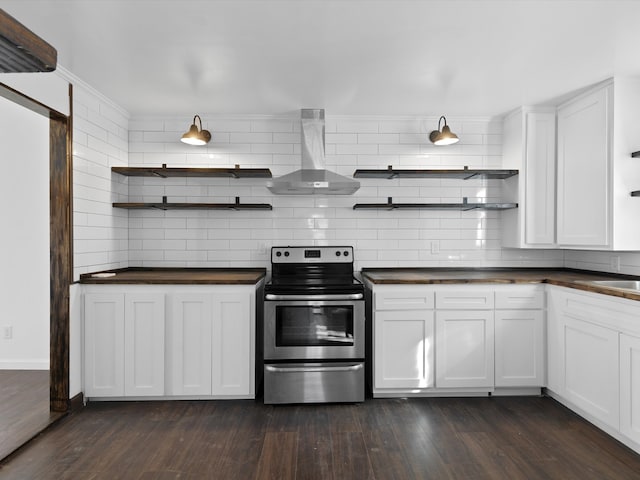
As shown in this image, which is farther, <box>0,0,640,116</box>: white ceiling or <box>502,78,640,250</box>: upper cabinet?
<box>502,78,640,250</box>: upper cabinet

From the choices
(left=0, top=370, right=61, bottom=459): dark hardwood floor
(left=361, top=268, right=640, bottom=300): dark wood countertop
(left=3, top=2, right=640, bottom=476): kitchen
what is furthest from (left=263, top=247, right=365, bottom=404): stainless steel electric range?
(left=0, top=370, right=61, bottom=459): dark hardwood floor

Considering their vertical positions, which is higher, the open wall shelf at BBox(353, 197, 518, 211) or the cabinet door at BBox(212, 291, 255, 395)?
the open wall shelf at BBox(353, 197, 518, 211)

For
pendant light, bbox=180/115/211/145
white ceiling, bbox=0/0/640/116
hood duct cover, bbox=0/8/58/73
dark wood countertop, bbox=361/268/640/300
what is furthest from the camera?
pendant light, bbox=180/115/211/145

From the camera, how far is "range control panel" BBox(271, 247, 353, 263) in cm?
366

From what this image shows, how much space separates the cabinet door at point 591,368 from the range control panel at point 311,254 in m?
1.82

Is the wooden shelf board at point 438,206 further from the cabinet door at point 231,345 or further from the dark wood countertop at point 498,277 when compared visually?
the cabinet door at point 231,345

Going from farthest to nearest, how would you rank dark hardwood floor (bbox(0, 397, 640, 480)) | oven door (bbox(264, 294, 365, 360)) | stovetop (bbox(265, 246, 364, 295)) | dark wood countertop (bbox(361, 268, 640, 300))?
1. stovetop (bbox(265, 246, 364, 295))
2. oven door (bbox(264, 294, 365, 360))
3. dark wood countertop (bbox(361, 268, 640, 300))
4. dark hardwood floor (bbox(0, 397, 640, 480))

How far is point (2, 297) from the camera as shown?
12.3 ft

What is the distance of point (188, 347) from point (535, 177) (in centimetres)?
327

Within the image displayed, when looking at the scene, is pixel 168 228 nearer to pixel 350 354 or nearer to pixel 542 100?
pixel 350 354

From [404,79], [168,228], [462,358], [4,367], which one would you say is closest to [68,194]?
[168,228]

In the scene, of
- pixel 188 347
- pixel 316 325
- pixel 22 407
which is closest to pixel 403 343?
pixel 316 325

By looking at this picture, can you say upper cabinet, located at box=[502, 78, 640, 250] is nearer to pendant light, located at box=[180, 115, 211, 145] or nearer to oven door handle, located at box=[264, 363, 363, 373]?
oven door handle, located at box=[264, 363, 363, 373]

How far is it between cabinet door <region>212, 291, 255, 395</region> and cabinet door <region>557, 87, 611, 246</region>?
2721mm
